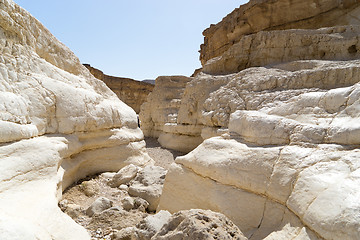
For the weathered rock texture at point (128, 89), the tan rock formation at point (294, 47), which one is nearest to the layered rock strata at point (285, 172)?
the tan rock formation at point (294, 47)

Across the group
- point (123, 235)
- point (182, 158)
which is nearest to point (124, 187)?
point (182, 158)

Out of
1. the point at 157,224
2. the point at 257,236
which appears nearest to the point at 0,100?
the point at 157,224

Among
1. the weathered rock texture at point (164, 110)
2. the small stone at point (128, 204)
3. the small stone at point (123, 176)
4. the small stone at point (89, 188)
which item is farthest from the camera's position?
the weathered rock texture at point (164, 110)

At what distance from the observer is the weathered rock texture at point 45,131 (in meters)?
2.07

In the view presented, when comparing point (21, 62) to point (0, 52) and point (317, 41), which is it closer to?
point (0, 52)

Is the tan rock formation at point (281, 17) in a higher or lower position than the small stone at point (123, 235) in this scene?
higher

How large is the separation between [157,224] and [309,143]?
173 centimetres

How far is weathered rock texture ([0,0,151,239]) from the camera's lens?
207cm

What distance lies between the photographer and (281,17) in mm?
11195

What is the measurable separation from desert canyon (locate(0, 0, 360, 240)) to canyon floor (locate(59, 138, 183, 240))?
2 centimetres

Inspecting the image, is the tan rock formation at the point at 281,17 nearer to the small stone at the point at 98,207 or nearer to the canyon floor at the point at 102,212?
the canyon floor at the point at 102,212

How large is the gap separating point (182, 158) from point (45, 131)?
2.18 meters

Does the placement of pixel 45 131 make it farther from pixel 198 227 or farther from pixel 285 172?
pixel 285 172

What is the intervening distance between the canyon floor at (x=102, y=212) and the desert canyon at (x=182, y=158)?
0.02 m
